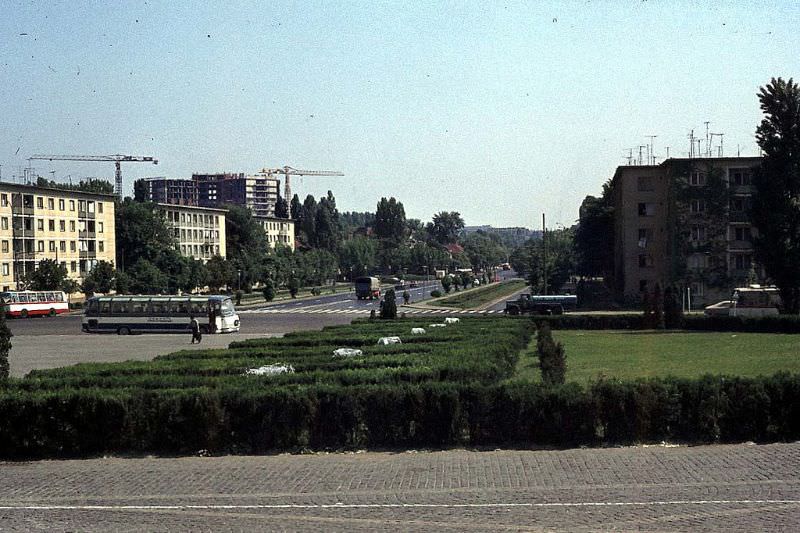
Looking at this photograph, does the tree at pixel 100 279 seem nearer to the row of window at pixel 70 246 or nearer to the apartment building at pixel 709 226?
the row of window at pixel 70 246

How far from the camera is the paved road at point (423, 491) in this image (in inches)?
495

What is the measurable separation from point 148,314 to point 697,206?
41.5 metres

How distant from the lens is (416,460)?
1686cm

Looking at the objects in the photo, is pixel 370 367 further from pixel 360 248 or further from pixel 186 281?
pixel 360 248

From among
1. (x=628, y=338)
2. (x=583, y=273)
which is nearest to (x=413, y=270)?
(x=583, y=273)

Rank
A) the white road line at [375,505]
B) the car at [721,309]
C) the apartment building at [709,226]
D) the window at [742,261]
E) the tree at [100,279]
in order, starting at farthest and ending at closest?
1. the tree at [100,279]
2. the window at [742,261]
3. the apartment building at [709,226]
4. the car at [721,309]
5. the white road line at [375,505]

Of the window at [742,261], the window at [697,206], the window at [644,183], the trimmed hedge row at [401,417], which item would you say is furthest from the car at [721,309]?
the trimmed hedge row at [401,417]

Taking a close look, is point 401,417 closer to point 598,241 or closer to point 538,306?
point 538,306

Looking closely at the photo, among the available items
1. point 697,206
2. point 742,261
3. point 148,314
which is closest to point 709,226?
point 697,206

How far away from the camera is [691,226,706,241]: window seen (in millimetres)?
74438

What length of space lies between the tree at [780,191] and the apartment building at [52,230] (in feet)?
207

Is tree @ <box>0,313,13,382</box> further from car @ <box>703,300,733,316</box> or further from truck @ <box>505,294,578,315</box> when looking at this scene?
truck @ <box>505,294,578,315</box>

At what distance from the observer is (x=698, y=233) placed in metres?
74.6

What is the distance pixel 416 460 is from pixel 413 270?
567 feet
